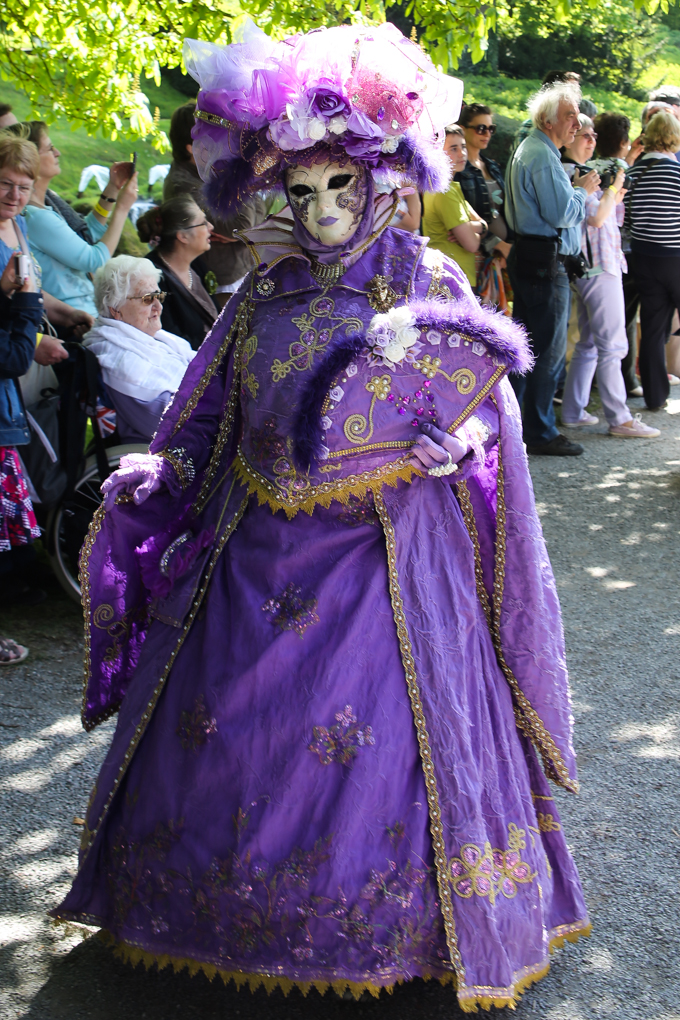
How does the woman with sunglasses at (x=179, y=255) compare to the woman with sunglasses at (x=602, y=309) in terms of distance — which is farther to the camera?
the woman with sunglasses at (x=602, y=309)

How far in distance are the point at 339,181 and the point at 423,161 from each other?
196 millimetres

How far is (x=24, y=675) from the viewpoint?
12.8ft

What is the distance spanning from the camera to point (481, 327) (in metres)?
2.18

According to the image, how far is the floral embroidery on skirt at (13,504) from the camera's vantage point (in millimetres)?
3988

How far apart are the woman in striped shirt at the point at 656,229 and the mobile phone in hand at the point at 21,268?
4.43 m

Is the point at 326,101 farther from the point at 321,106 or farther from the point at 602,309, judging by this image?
the point at 602,309

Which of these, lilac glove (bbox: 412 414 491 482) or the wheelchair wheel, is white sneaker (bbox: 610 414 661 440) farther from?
lilac glove (bbox: 412 414 491 482)

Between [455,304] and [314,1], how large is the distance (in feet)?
10.5

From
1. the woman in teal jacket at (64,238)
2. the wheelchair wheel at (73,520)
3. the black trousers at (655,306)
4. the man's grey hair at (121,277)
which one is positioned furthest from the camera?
the black trousers at (655,306)

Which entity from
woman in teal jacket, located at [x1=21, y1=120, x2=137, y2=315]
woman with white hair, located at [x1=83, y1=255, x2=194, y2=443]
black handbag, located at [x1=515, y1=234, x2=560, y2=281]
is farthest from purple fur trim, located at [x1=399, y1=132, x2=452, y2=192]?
black handbag, located at [x1=515, y1=234, x2=560, y2=281]

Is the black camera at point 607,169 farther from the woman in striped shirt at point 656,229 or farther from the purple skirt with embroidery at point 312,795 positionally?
the purple skirt with embroidery at point 312,795

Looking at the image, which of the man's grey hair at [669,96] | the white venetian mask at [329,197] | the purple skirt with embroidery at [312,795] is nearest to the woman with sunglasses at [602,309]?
the man's grey hair at [669,96]

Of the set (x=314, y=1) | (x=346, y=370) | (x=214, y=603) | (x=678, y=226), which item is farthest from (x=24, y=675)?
(x=678, y=226)

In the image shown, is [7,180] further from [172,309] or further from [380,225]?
[380,225]
